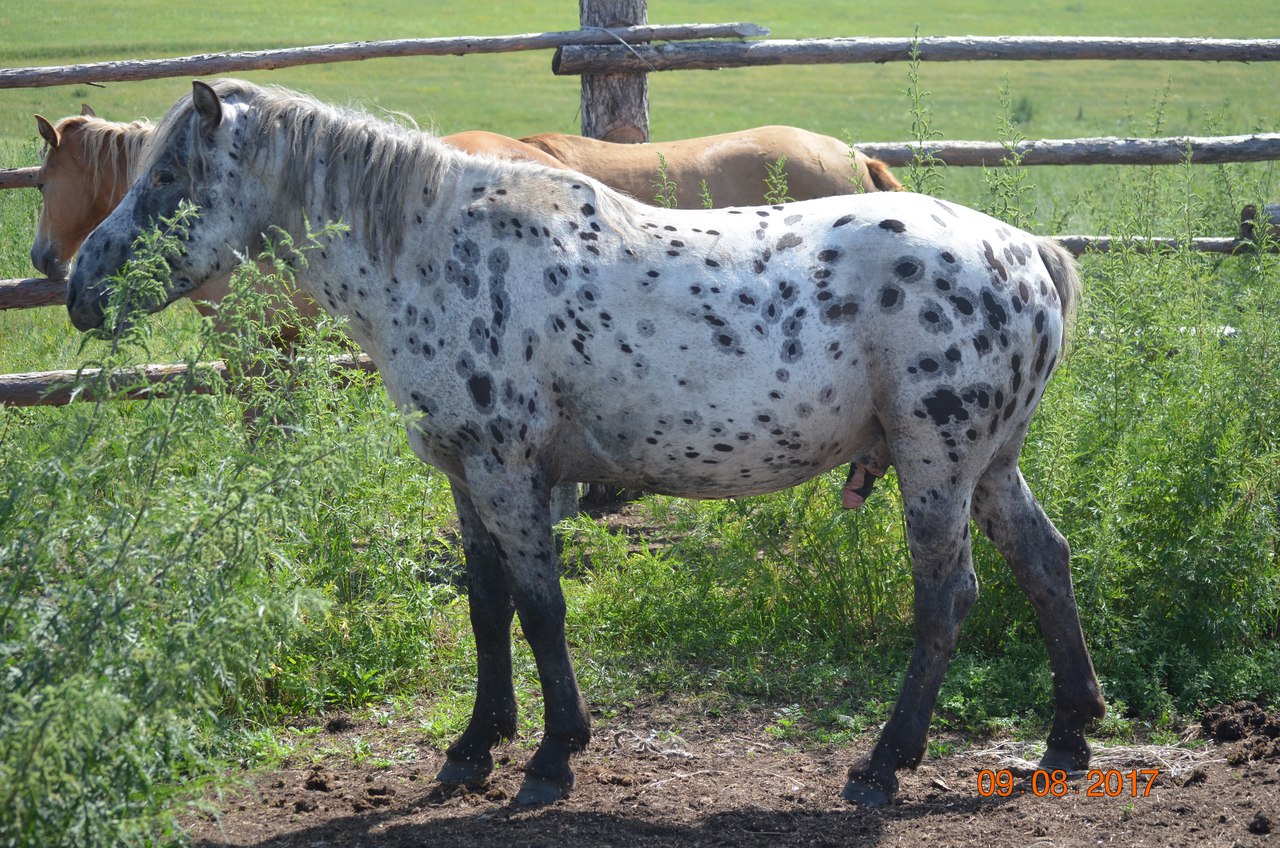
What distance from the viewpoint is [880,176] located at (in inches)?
263

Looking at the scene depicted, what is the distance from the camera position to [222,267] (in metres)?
Answer: 3.71

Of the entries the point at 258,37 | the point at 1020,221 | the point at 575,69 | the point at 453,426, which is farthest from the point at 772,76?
the point at 453,426

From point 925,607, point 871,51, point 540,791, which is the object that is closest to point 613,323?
point 925,607

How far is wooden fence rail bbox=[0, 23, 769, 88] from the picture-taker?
287 inches

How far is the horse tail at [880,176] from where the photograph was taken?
6.61m

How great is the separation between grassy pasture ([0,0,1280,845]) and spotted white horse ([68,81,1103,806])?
1.17 ft

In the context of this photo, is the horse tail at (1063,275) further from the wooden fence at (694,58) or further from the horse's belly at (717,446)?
the wooden fence at (694,58)

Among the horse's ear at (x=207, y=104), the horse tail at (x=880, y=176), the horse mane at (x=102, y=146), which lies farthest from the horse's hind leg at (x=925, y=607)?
the horse mane at (x=102, y=146)

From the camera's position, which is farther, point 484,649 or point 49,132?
point 49,132

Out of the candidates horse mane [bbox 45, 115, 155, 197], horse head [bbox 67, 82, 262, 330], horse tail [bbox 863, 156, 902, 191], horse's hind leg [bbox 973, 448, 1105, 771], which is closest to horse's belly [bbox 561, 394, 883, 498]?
horse's hind leg [bbox 973, 448, 1105, 771]

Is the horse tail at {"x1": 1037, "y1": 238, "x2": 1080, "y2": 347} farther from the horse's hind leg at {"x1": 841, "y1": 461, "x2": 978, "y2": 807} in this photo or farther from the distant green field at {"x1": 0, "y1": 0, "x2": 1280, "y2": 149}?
the distant green field at {"x1": 0, "y1": 0, "x2": 1280, "y2": 149}

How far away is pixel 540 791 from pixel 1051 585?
1856 mm

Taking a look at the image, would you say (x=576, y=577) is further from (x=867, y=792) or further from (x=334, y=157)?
(x=334, y=157)
